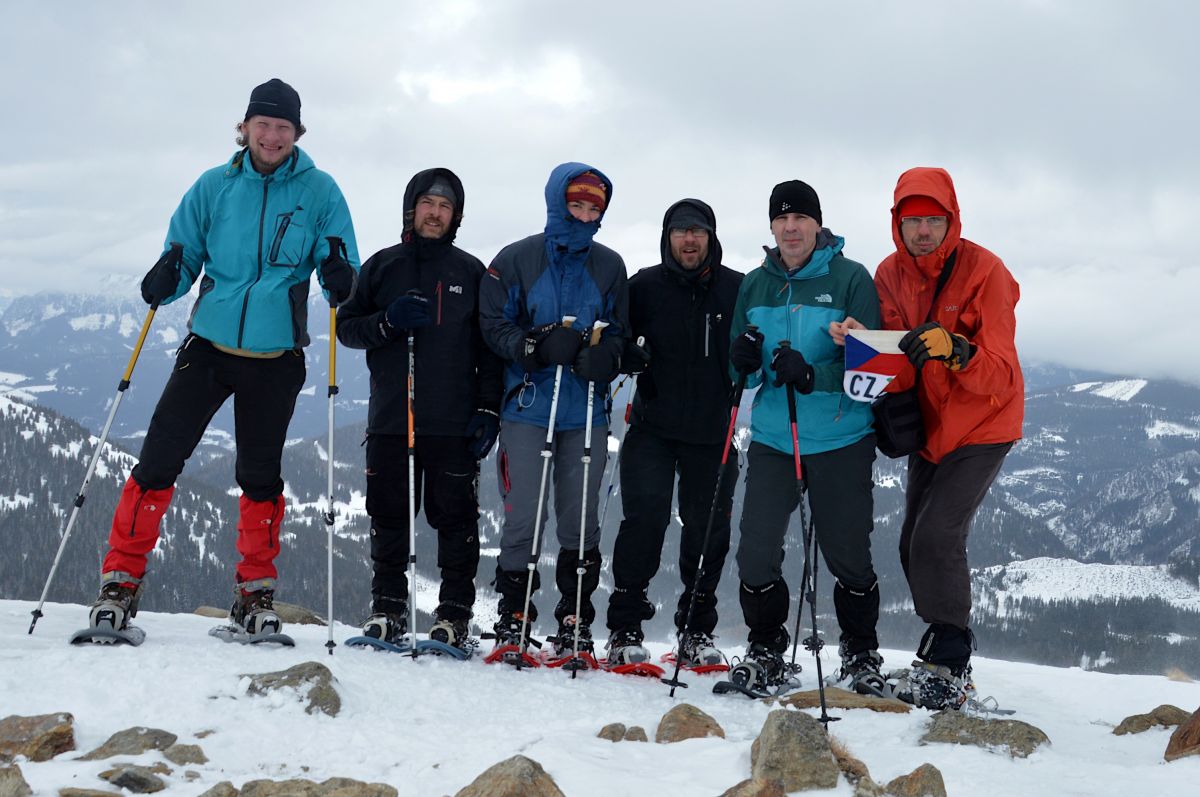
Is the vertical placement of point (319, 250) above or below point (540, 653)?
above

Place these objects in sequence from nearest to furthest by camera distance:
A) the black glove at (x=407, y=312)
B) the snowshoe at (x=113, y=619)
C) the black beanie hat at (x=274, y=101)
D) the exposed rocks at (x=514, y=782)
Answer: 1. the exposed rocks at (x=514, y=782)
2. the snowshoe at (x=113, y=619)
3. the black beanie hat at (x=274, y=101)
4. the black glove at (x=407, y=312)

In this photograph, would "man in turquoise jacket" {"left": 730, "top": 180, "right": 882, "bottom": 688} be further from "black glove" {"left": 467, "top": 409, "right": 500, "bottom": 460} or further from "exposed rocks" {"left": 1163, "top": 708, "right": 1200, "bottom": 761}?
Result: "black glove" {"left": 467, "top": 409, "right": 500, "bottom": 460}

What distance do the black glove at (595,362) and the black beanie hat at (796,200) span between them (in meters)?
1.76

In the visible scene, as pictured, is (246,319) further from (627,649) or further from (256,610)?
(627,649)

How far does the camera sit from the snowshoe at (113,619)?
5.83 metres

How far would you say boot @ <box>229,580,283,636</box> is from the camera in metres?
6.50

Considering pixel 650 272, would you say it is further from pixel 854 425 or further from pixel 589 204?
pixel 854 425

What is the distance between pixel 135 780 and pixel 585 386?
4.37m

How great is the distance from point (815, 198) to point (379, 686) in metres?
4.92

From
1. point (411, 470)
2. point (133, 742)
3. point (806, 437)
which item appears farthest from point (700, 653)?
point (133, 742)

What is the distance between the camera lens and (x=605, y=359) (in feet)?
22.0

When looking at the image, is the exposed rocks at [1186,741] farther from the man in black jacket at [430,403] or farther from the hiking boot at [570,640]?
the man in black jacket at [430,403]

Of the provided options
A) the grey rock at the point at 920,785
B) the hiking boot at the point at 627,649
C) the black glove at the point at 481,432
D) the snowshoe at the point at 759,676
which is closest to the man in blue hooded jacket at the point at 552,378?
the black glove at the point at 481,432

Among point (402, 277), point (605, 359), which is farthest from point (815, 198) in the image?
point (402, 277)
